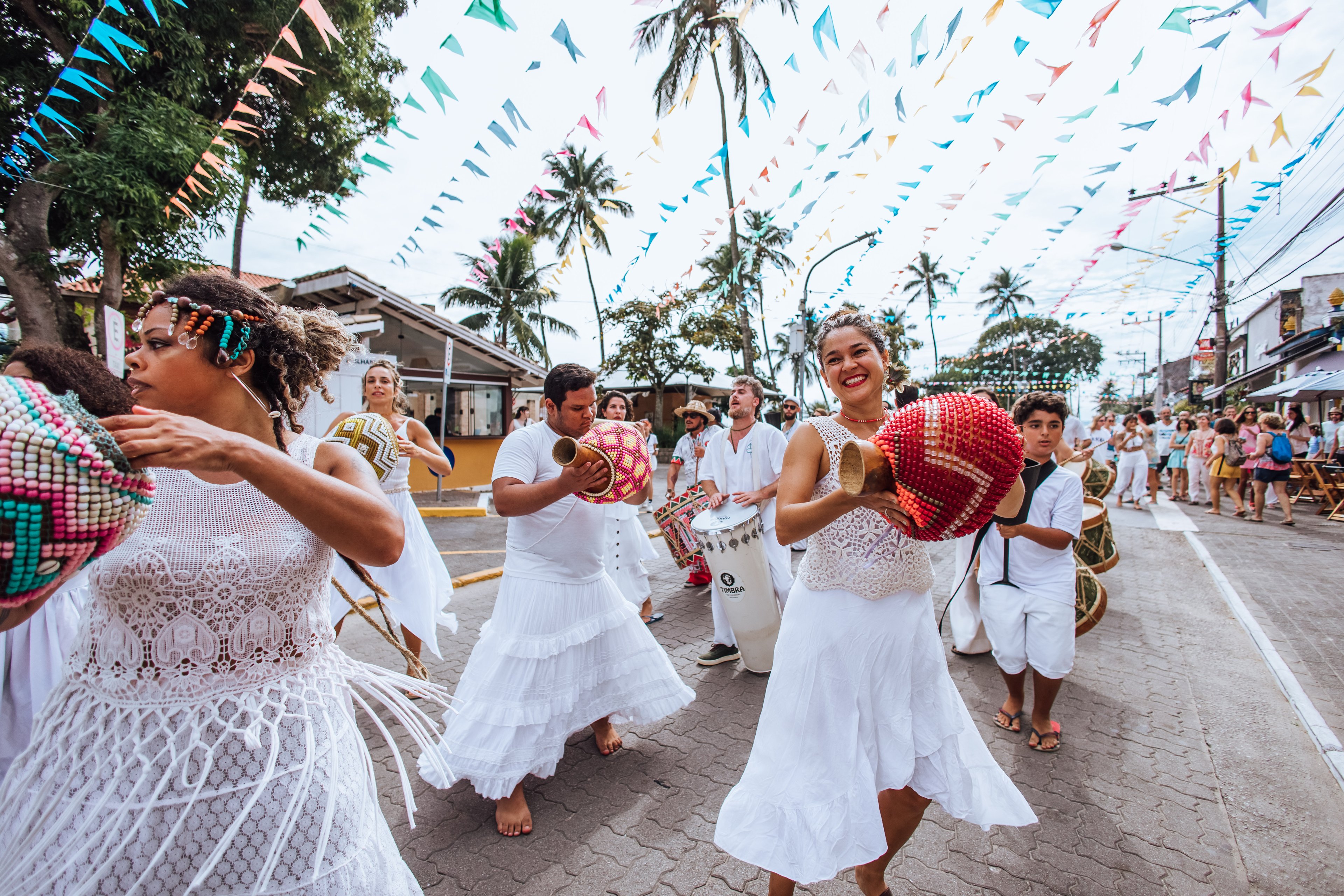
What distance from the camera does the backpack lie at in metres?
11.5

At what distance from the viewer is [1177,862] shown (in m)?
2.67

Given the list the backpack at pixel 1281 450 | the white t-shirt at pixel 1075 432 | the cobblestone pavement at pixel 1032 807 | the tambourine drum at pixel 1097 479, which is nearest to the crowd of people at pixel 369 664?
the cobblestone pavement at pixel 1032 807

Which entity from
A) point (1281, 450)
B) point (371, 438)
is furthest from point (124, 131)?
point (1281, 450)

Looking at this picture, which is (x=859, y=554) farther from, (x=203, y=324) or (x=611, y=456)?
(x=203, y=324)

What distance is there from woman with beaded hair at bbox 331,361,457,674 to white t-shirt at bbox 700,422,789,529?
2278 mm

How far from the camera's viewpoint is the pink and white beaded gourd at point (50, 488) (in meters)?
0.93

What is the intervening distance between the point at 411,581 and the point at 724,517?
7.30 ft

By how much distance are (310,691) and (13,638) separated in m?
1.63

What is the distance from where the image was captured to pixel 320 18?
402 cm

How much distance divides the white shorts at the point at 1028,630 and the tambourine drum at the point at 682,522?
8.61 feet

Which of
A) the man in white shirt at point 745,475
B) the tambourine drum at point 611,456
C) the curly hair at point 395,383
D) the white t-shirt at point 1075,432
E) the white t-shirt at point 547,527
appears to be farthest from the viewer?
the white t-shirt at point 1075,432

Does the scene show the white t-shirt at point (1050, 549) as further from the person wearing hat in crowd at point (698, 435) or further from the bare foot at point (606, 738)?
the person wearing hat in crowd at point (698, 435)

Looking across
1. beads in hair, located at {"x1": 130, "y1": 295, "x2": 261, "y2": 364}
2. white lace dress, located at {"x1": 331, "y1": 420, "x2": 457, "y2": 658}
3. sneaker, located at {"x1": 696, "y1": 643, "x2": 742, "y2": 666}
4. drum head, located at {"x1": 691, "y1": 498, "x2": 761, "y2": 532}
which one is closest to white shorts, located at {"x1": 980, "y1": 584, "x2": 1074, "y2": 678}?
drum head, located at {"x1": 691, "y1": 498, "x2": 761, "y2": 532}

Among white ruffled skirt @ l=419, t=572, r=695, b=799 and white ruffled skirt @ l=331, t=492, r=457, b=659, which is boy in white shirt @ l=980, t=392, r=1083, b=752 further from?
white ruffled skirt @ l=331, t=492, r=457, b=659
